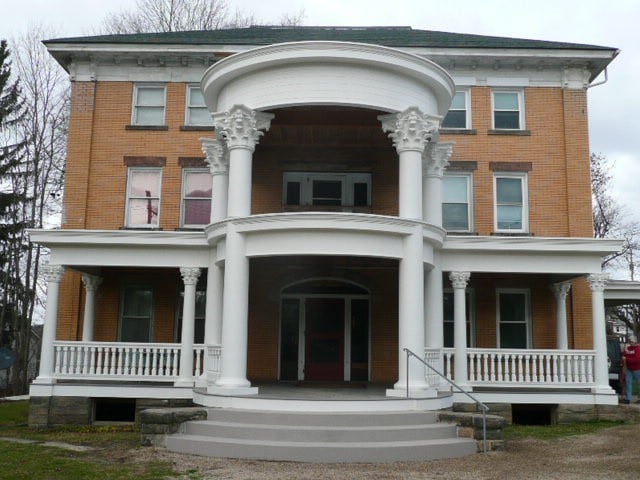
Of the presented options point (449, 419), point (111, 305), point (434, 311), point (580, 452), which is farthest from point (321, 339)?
point (580, 452)

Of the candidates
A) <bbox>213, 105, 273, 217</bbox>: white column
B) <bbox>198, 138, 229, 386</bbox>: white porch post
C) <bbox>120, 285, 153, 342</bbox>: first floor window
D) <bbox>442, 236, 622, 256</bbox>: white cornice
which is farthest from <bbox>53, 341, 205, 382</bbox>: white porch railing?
<bbox>442, 236, 622, 256</bbox>: white cornice

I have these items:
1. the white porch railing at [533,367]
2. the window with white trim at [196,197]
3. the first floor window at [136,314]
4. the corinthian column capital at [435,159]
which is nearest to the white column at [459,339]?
the white porch railing at [533,367]

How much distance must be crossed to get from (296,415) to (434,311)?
4984 mm

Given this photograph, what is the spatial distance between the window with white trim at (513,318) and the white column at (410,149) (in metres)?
6.40

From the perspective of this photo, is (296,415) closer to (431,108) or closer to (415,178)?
(415,178)

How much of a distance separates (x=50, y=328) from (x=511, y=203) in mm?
12676

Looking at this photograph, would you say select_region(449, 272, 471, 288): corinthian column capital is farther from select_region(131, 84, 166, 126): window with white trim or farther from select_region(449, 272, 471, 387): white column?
select_region(131, 84, 166, 126): window with white trim

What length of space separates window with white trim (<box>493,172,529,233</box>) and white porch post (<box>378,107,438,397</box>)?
550 cm

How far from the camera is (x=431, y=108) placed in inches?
619

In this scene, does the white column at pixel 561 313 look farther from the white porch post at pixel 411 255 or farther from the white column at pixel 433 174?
the white porch post at pixel 411 255

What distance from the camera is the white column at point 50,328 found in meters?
16.3

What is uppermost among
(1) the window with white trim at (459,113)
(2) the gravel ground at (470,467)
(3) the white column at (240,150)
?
(1) the window with white trim at (459,113)

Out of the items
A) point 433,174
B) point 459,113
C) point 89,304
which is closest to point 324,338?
point 433,174

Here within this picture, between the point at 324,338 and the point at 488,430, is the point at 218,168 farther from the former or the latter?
the point at 488,430
